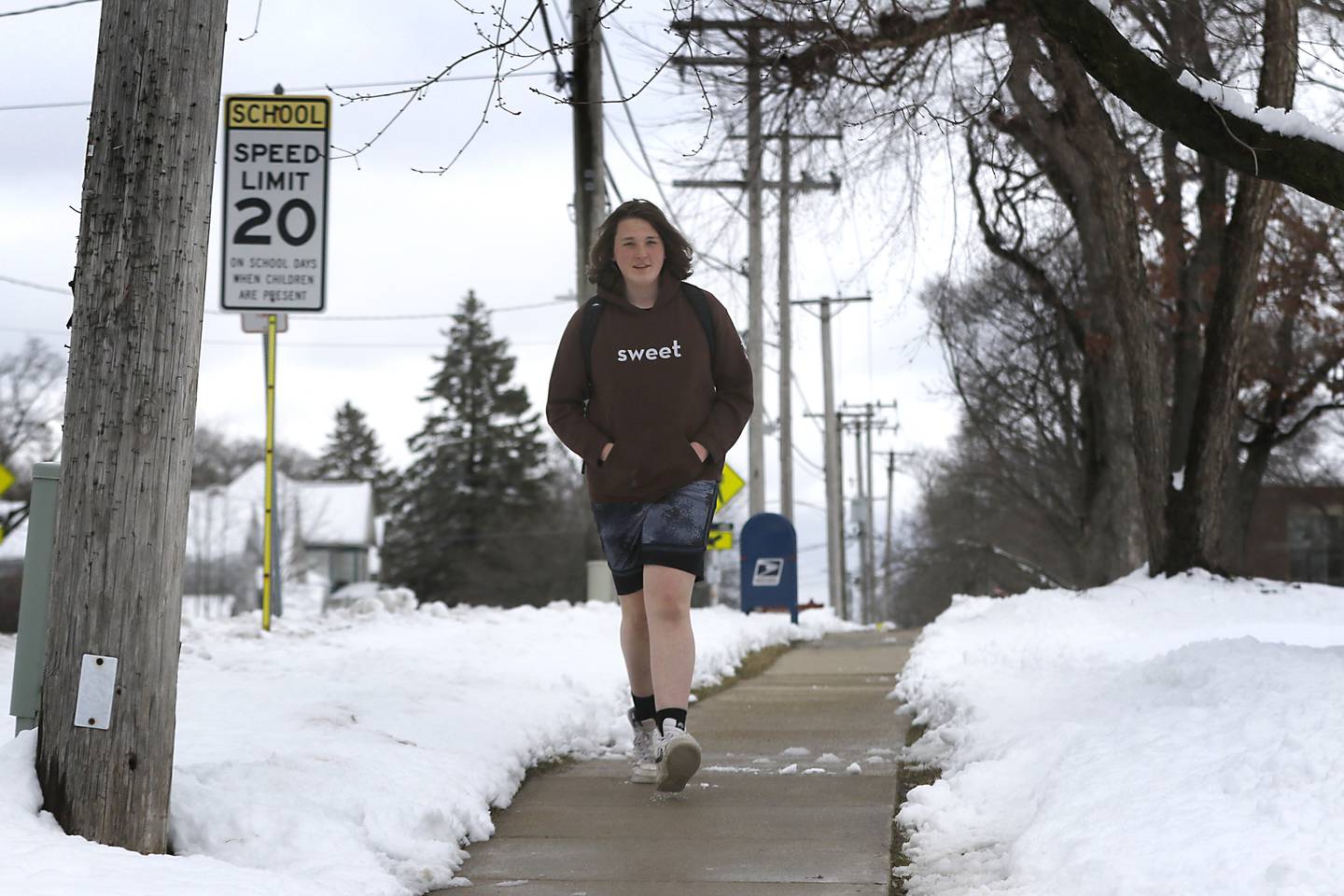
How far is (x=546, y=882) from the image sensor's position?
3699 millimetres

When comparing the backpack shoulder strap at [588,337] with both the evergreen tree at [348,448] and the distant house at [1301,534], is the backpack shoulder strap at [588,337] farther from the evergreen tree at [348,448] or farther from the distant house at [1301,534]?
the evergreen tree at [348,448]

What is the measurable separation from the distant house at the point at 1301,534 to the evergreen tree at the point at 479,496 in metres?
25.9

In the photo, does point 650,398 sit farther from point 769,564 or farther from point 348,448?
point 348,448

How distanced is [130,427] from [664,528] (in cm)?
189

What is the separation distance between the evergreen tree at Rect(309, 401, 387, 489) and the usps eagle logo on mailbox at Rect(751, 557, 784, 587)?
6994 cm

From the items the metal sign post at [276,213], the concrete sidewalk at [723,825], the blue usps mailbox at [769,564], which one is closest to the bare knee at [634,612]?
the concrete sidewalk at [723,825]

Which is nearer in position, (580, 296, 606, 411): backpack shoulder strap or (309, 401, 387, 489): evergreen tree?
(580, 296, 606, 411): backpack shoulder strap

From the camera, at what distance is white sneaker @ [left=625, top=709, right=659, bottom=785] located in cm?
496

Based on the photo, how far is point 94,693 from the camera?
10.9ft

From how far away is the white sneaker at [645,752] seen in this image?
16.3 feet

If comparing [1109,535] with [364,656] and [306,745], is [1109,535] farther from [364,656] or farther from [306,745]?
[306,745]

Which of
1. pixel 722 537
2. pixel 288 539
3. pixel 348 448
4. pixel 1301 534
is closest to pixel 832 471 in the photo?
pixel 722 537

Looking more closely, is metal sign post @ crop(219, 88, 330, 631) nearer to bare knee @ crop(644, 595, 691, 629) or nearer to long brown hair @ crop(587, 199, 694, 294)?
long brown hair @ crop(587, 199, 694, 294)

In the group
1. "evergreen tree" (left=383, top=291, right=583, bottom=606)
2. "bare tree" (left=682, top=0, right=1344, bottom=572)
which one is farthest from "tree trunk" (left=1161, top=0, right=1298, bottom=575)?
"evergreen tree" (left=383, top=291, right=583, bottom=606)
